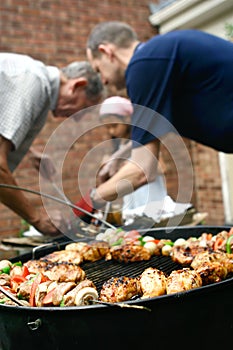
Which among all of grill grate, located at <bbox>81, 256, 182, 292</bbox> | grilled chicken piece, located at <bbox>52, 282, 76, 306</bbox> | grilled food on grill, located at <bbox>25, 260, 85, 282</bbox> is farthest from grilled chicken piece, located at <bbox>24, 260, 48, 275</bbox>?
grilled chicken piece, located at <bbox>52, 282, 76, 306</bbox>

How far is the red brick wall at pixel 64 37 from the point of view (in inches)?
185

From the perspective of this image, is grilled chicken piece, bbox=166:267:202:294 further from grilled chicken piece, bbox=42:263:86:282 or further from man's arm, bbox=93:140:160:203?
man's arm, bbox=93:140:160:203

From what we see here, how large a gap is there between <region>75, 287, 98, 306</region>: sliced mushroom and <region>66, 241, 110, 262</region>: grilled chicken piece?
0.66 meters

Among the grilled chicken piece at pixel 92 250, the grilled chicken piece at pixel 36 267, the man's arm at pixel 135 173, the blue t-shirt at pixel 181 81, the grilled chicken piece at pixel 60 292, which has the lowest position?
the grilled chicken piece at pixel 92 250

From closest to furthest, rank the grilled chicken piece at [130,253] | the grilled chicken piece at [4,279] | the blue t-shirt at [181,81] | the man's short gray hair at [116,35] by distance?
1. the grilled chicken piece at [4,279]
2. the grilled chicken piece at [130,253]
3. the blue t-shirt at [181,81]
4. the man's short gray hair at [116,35]

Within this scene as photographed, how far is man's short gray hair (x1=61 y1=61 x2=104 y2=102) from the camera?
2.98 meters

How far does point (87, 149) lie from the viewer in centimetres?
527

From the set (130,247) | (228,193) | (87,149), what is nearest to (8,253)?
(130,247)

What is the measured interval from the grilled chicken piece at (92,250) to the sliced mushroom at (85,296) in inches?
25.8

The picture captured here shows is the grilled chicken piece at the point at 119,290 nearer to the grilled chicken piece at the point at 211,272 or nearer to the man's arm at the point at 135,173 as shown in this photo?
the grilled chicken piece at the point at 211,272

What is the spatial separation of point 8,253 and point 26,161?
262 cm

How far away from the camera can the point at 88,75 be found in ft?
9.90

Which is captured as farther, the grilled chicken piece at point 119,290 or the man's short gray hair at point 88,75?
the man's short gray hair at point 88,75

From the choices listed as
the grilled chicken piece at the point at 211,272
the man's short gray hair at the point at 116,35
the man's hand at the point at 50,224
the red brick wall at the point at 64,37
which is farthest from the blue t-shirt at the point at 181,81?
the red brick wall at the point at 64,37
